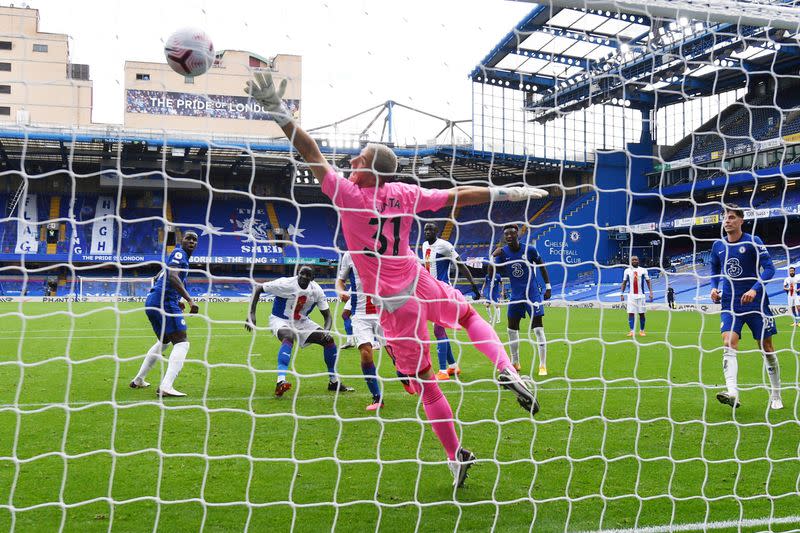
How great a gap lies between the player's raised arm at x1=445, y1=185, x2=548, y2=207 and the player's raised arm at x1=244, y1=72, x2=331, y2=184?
0.88m

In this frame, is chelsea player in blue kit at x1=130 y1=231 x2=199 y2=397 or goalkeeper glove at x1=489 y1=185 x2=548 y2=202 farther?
chelsea player in blue kit at x1=130 y1=231 x2=199 y2=397

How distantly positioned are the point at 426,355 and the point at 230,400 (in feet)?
11.9

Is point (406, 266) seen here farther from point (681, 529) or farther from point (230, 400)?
point (230, 400)

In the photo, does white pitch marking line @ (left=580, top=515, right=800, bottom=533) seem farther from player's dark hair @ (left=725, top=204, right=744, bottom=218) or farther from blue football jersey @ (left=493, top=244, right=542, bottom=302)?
blue football jersey @ (left=493, top=244, right=542, bottom=302)

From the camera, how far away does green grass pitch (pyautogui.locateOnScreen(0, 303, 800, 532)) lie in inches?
154

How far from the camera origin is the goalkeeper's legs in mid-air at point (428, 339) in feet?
14.2

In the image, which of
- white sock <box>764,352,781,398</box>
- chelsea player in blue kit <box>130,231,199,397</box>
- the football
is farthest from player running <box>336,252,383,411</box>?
white sock <box>764,352,781,398</box>

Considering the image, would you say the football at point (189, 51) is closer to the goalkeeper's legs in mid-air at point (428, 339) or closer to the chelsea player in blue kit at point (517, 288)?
the goalkeeper's legs in mid-air at point (428, 339)

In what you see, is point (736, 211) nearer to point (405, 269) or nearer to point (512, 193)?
point (512, 193)

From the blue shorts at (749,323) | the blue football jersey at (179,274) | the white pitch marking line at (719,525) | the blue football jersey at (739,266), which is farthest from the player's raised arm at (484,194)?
the blue football jersey at (179,274)

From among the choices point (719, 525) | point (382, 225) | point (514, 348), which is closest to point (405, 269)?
point (382, 225)

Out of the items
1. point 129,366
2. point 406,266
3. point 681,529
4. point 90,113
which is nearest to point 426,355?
point 406,266

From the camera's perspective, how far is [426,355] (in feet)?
14.5

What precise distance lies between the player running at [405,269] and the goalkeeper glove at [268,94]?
376 mm
